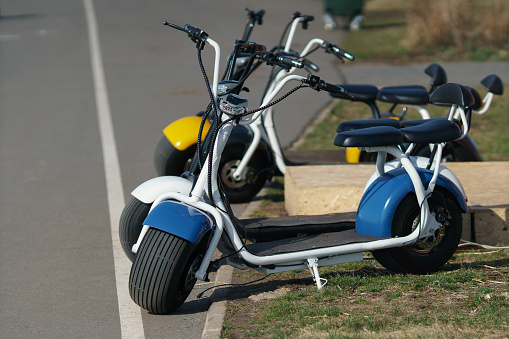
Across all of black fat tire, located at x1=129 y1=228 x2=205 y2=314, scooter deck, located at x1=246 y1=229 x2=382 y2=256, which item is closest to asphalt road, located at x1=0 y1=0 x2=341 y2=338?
black fat tire, located at x1=129 y1=228 x2=205 y2=314

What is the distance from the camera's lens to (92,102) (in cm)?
1223

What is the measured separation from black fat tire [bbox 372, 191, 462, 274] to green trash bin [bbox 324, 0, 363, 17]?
1514cm

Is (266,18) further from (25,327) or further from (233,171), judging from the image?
(25,327)

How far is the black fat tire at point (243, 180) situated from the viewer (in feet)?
22.7

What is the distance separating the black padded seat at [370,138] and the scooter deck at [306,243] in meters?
0.72

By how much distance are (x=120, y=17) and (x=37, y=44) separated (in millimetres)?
5050

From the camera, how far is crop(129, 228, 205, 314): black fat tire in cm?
441

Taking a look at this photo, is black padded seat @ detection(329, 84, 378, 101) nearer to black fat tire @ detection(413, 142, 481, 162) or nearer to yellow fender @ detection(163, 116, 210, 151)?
black fat tire @ detection(413, 142, 481, 162)

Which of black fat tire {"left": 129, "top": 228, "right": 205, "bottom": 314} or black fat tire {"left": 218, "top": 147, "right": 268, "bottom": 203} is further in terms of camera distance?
black fat tire {"left": 218, "top": 147, "right": 268, "bottom": 203}

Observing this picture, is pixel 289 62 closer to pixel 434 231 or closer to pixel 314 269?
pixel 314 269

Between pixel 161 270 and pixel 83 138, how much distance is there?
5.96 metres

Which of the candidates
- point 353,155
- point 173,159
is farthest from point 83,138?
point 353,155

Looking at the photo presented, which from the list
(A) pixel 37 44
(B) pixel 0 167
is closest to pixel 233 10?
(A) pixel 37 44

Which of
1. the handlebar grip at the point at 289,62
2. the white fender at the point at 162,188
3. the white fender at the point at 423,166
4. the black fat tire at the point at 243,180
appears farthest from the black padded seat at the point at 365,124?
the black fat tire at the point at 243,180
